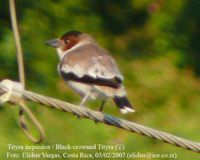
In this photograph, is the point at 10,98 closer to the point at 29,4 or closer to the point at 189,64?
the point at 29,4

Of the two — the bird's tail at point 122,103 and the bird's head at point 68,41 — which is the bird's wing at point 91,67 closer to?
the bird's tail at point 122,103

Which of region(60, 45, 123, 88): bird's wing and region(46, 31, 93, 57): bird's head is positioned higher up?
region(46, 31, 93, 57): bird's head

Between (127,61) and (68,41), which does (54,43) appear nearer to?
(68,41)

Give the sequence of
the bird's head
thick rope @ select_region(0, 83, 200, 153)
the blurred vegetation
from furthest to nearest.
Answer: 1. the blurred vegetation
2. the bird's head
3. thick rope @ select_region(0, 83, 200, 153)

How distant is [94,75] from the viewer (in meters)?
5.00

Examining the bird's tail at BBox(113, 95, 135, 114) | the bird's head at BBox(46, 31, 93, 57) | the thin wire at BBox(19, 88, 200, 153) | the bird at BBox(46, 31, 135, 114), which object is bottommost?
the thin wire at BBox(19, 88, 200, 153)

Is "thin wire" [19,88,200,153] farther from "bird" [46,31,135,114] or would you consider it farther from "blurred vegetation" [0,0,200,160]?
"blurred vegetation" [0,0,200,160]

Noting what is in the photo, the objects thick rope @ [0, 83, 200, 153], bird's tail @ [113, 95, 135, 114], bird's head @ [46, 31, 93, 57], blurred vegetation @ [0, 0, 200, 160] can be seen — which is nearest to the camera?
thick rope @ [0, 83, 200, 153]

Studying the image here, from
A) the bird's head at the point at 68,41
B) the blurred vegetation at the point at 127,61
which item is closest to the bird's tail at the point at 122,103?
the bird's head at the point at 68,41

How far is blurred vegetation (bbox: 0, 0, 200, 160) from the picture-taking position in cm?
621

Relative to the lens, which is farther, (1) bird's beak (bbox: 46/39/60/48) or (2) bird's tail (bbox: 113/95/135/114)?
(1) bird's beak (bbox: 46/39/60/48)

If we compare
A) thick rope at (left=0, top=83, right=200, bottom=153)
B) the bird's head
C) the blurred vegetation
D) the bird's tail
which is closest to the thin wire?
thick rope at (left=0, top=83, right=200, bottom=153)

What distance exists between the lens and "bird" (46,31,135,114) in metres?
4.97

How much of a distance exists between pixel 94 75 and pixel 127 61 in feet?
6.44
